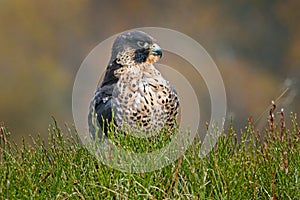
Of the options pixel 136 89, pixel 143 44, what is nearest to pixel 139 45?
pixel 143 44

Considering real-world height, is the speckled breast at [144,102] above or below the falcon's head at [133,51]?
below

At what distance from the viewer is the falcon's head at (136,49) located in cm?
282

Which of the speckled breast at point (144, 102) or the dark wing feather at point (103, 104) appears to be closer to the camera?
the speckled breast at point (144, 102)

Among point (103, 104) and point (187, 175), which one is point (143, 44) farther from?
point (187, 175)

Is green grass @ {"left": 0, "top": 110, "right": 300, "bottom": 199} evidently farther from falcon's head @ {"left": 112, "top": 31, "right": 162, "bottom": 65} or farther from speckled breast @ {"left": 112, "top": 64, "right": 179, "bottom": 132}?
falcon's head @ {"left": 112, "top": 31, "right": 162, "bottom": 65}

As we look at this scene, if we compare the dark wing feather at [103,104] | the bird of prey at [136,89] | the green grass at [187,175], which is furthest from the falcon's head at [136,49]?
the green grass at [187,175]

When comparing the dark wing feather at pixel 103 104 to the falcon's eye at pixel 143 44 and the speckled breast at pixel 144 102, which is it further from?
the falcon's eye at pixel 143 44

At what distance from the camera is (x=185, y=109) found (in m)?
2.83

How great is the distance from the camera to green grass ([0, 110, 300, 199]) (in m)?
2.29

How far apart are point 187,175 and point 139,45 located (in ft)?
1.94

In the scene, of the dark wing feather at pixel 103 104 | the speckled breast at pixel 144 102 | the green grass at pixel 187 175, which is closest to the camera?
the green grass at pixel 187 175

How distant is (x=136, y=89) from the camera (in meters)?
2.75

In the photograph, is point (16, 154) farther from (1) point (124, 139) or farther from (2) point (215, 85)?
(2) point (215, 85)

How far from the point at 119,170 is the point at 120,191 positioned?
0.19 meters
